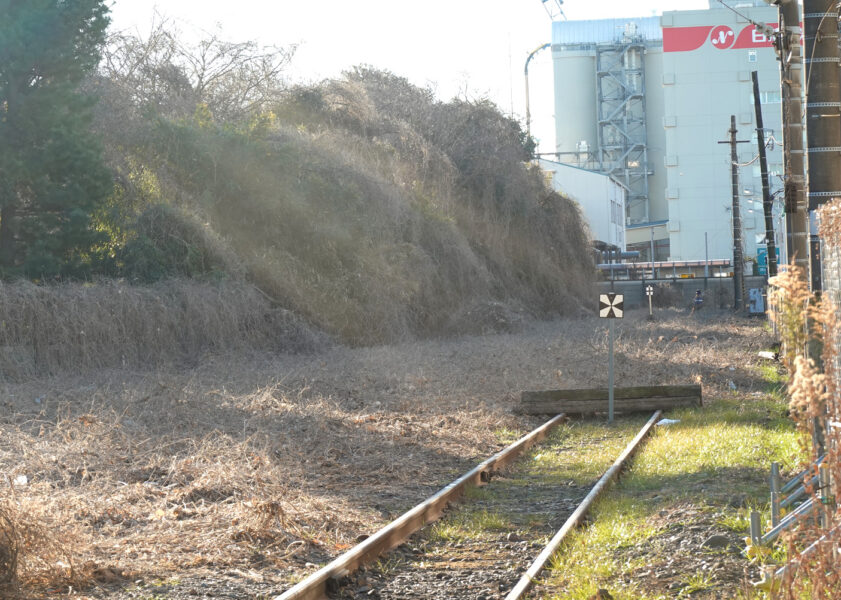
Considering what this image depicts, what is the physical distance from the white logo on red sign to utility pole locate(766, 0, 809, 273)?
247 ft

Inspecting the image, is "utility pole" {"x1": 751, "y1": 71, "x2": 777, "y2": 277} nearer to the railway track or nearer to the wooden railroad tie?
the wooden railroad tie

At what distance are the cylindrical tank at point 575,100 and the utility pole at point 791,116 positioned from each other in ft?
289

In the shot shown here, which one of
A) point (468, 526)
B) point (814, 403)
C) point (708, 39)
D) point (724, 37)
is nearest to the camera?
point (814, 403)

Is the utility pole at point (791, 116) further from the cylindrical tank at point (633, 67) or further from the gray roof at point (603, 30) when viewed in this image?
the gray roof at point (603, 30)

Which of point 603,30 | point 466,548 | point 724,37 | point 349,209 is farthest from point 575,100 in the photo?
point 466,548

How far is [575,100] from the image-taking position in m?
103

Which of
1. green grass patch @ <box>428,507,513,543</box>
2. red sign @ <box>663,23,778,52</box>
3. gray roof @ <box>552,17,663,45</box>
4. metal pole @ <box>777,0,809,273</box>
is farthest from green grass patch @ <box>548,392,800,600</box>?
gray roof @ <box>552,17,663,45</box>

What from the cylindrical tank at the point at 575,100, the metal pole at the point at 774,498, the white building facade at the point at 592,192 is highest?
the cylindrical tank at the point at 575,100

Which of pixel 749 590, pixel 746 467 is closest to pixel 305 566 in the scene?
pixel 749 590

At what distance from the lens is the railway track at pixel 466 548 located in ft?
24.6

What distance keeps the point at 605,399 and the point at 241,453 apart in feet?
27.4

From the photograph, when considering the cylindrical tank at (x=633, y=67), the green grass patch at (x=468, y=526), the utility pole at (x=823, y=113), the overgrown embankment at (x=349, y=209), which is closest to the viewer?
the green grass patch at (x=468, y=526)

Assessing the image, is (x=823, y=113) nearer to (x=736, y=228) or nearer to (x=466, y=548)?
(x=466, y=548)

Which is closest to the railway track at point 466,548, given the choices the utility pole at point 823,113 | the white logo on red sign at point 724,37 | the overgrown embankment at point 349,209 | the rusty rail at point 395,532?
the rusty rail at point 395,532
